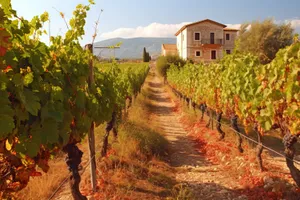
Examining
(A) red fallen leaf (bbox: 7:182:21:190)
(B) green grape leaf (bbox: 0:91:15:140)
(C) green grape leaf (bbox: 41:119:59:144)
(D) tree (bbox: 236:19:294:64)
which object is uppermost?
(D) tree (bbox: 236:19:294:64)

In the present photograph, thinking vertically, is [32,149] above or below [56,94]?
below

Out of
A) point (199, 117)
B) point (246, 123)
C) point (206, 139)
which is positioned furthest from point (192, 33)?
point (246, 123)

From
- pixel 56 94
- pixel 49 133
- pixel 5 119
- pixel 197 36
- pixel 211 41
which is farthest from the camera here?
pixel 211 41

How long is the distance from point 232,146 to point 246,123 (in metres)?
2.20

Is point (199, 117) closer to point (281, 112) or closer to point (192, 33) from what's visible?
point (281, 112)

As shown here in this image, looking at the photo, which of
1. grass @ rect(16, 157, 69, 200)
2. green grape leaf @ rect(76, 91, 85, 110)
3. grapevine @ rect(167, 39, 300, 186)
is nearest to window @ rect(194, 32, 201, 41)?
grapevine @ rect(167, 39, 300, 186)

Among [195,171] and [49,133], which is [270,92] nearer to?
[195,171]

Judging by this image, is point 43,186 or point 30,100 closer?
point 30,100

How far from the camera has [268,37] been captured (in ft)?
104

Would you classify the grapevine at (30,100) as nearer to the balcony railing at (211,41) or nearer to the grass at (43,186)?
the grass at (43,186)

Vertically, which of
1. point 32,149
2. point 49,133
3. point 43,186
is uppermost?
point 49,133

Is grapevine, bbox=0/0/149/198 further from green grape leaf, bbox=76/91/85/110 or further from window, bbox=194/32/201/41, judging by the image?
window, bbox=194/32/201/41

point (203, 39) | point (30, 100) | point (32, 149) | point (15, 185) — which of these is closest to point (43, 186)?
point (15, 185)

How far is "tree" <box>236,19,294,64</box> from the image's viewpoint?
3141cm
